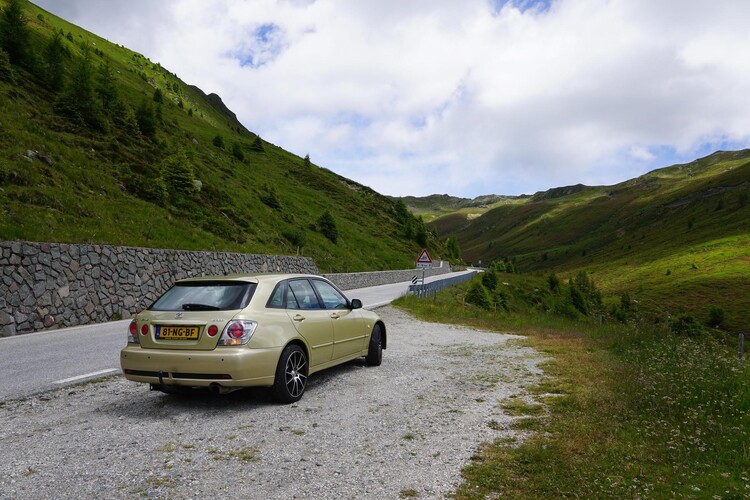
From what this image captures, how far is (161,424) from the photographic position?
18.1ft

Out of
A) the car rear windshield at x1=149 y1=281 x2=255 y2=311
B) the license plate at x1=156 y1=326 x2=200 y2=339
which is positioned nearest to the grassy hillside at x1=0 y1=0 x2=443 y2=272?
the car rear windshield at x1=149 y1=281 x2=255 y2=311

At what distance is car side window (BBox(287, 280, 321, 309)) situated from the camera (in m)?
7.15

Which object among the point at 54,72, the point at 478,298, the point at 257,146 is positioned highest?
the point at 257,146

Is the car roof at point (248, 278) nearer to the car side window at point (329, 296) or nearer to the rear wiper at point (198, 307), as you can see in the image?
the rear wiper at point (198, 307)

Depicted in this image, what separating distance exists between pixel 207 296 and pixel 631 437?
17.4 feet

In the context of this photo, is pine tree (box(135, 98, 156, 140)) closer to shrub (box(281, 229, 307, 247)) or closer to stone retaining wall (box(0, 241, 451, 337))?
shrub (box(281, 229, 307, 247))

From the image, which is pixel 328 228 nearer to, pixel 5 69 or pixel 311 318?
pixel 5 69

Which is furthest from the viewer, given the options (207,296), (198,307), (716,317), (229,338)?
(716,317)

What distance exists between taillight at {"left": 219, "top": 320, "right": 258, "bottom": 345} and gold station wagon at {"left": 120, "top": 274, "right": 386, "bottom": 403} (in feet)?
0.04

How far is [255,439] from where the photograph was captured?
505 cm

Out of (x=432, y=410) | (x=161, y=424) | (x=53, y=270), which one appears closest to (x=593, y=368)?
(x=432, y=410)

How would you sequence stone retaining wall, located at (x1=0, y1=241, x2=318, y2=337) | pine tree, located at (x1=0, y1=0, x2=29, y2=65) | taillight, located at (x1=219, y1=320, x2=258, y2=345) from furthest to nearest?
pine tree, located at (x1=0, y1=0, x2=29, y2=65), stone retaining wall, located at (x1=0, y1=241, x2=318, y2=337), taillight, located at (x1=219, y1=320, x2=258, y2=345)

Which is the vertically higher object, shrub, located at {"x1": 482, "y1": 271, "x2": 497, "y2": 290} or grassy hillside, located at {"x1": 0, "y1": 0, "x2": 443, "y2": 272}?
grassy hillside, located at {"x1": 0, "y1": 0, "x2": 443, "y2": 272}

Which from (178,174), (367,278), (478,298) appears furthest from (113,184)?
(478,298)
